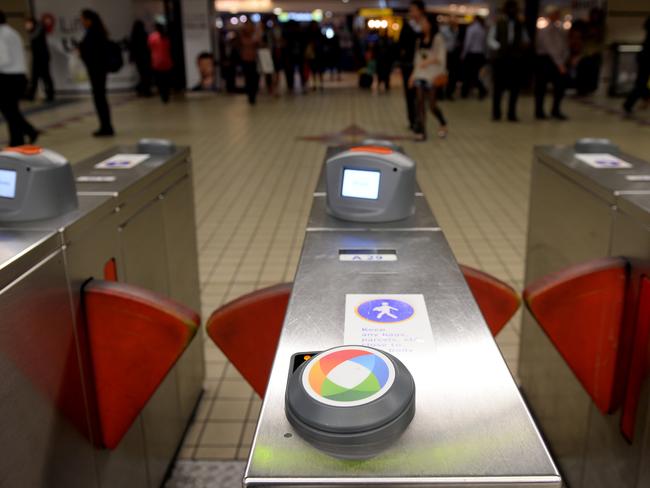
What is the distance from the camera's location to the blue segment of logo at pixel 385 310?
1028 millimetres

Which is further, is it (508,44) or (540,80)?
(540,80)

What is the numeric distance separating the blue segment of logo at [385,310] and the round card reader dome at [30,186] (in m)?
0.80

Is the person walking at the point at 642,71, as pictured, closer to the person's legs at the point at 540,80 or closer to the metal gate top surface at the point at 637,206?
the person's legs at the point at 540,80

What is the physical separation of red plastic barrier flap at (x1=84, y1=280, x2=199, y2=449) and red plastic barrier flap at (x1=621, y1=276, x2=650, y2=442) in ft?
3.37

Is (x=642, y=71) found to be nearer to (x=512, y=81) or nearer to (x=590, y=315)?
(x=512, y=81)

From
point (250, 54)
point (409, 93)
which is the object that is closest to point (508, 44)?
point (409, 93)

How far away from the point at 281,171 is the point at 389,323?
17.0 ft

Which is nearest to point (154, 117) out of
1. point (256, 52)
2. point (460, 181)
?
point (256, 52)

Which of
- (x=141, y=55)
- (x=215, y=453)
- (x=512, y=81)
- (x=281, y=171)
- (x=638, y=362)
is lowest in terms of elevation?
(x=215, y=453)

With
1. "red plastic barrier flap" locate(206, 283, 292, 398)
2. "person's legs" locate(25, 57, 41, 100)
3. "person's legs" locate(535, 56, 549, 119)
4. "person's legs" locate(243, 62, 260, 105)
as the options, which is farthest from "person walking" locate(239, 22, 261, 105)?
"red plastic barrier flap" locate(206, 283, 292, 398)

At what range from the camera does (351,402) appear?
754 mm

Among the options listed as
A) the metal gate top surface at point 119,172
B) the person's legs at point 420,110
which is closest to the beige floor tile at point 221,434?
the metal gate top surface at point 119,172

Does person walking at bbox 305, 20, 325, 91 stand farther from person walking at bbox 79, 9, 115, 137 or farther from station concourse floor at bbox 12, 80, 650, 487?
person walking at bbox 79, 9, 115, 137

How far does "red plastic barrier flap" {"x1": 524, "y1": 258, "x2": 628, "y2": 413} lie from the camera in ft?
5.37
